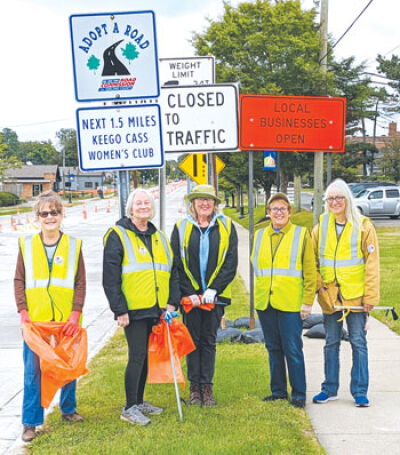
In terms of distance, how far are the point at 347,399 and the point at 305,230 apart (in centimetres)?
157

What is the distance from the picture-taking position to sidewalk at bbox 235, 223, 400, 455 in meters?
4.31

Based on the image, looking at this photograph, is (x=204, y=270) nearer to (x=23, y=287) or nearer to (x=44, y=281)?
(x=44, y=281)

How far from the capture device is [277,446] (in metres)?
4.14

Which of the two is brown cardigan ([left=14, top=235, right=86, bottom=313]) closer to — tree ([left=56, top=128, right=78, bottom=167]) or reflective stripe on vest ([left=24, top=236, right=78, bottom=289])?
reflective stripe on vest ([left=24, top=236, right=78, bottom=289])

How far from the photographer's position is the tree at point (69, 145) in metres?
153

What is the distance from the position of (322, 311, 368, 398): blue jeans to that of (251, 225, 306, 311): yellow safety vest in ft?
1.36

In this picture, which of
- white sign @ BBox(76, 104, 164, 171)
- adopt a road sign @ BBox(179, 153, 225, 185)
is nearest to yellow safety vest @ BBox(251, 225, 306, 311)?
white sign @ BBox(76, 104, 164, 171)

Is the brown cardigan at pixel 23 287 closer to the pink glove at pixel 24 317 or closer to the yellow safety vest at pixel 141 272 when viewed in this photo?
the pink glove at pixel 24 317

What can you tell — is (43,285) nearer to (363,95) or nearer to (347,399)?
(347,399)

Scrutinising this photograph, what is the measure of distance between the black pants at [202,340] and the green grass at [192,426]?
29cm

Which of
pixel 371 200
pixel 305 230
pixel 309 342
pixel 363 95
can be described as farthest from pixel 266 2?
pixel 305 230

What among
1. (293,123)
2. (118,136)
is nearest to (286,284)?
(118,136)

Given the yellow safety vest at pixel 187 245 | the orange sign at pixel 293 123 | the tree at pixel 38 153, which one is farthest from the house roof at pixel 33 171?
the yellow safety vest at pixel 187 245

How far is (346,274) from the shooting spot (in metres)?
5.08
